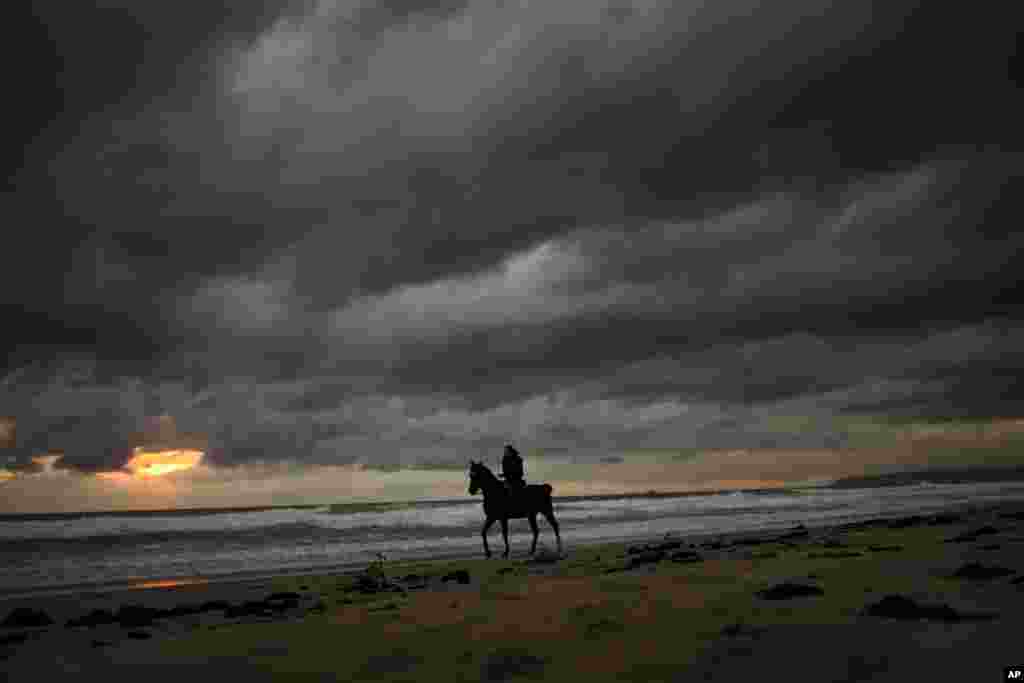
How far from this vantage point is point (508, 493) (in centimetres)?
2353

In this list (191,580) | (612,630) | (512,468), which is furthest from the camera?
(512,468)

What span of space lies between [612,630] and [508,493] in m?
15.8

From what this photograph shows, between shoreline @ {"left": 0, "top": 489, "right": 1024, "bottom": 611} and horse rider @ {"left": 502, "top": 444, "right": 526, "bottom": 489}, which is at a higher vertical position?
horse rider @ {"left": 502, "top": 444, "right": 526, "bottom": 489}

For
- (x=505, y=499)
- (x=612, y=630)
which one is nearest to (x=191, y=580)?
(x=505, y=499)

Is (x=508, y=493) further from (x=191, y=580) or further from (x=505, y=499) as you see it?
(x=191, y=580)

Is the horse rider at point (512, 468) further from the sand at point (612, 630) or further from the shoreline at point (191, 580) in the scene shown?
the sand at point (612, 630)

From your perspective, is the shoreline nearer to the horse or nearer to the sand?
the horse

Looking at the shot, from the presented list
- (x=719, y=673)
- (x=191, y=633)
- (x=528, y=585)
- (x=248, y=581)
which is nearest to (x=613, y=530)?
(x=248, y=581)

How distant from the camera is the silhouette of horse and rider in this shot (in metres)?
23.1

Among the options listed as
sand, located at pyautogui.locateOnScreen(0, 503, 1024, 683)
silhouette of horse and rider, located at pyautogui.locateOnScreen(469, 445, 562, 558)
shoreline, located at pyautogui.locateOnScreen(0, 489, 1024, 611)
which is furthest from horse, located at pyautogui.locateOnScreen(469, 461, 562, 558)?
sand, located at pyautogui.locateOnScreen(0, 503, 1024, 683)

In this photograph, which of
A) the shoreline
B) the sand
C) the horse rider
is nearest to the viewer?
the sand

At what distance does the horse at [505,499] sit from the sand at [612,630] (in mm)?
7722

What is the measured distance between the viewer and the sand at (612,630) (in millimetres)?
5973

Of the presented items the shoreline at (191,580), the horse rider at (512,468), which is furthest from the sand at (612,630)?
the horse rider at (512,468)
